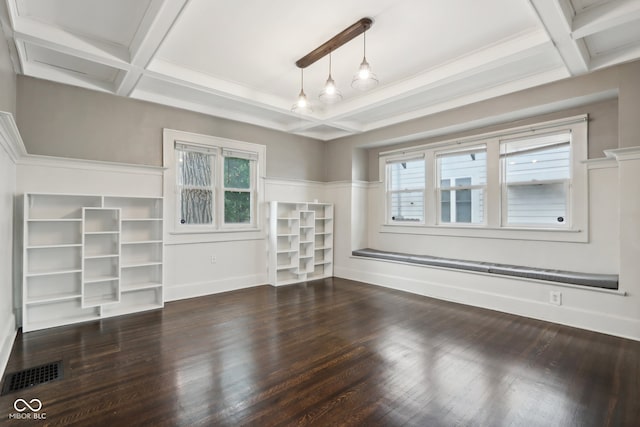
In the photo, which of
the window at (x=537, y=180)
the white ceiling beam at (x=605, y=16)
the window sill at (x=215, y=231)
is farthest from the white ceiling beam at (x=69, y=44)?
the window at (x=537, y=180)

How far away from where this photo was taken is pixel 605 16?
8.44ft

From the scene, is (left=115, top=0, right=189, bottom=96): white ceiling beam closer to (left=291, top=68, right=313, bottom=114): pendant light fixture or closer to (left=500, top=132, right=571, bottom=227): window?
(left=291, top=68, right=313, bottom=114): pendant light fixture

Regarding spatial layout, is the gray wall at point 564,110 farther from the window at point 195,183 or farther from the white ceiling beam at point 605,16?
the window at point 195,183

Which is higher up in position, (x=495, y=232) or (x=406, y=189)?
(x=406, y=189)

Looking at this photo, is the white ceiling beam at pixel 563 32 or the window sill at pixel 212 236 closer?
the white ceiling beam at pixel 563 32

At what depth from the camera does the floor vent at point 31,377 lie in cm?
228

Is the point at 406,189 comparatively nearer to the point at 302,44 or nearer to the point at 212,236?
the point at 302,44

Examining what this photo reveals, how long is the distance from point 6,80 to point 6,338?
2.21m

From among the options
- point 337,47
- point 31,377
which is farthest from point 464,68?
point 31,377

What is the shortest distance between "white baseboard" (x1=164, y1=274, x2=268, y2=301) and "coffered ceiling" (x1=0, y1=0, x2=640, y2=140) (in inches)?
101

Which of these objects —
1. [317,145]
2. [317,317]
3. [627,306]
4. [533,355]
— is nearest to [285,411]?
[317,317]

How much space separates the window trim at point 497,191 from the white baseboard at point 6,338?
5.13 meters

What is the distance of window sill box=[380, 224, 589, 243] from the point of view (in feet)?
12.9

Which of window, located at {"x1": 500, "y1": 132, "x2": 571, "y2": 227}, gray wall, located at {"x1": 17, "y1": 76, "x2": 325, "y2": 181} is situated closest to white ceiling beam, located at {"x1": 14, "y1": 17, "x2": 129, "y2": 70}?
gray wall, located at {"x1": 17, "y1": 76, "x2": 325, "y2": 181}
